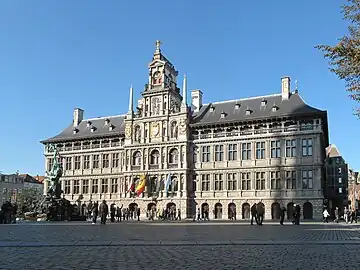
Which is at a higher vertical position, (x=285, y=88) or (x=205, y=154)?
(x=285, y=88)

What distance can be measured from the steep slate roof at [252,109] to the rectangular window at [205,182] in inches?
304

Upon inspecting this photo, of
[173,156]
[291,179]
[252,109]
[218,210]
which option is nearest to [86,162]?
[173,156]

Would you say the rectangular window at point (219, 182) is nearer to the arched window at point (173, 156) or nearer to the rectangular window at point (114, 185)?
the arched window at point (173, 156)

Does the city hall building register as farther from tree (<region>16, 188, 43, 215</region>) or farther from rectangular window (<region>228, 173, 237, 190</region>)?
tree (<region>16, 188, 43, 215</region>)

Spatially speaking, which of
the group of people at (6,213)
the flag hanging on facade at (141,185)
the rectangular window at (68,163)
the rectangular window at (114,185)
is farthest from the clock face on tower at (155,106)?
the group of people at (6,213)

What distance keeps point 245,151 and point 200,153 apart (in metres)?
7.01

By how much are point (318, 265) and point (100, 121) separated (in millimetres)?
72173

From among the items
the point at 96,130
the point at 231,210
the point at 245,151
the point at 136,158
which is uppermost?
the point at 96,130

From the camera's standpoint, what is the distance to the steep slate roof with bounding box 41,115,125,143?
75.0m

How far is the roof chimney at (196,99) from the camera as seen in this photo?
71.4 m

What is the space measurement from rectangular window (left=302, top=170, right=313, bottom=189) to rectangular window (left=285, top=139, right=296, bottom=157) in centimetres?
282

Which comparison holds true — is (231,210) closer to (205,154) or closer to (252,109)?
(205,154)

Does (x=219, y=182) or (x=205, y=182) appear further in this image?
(x=205, y=182)

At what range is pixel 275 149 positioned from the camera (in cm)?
6100
